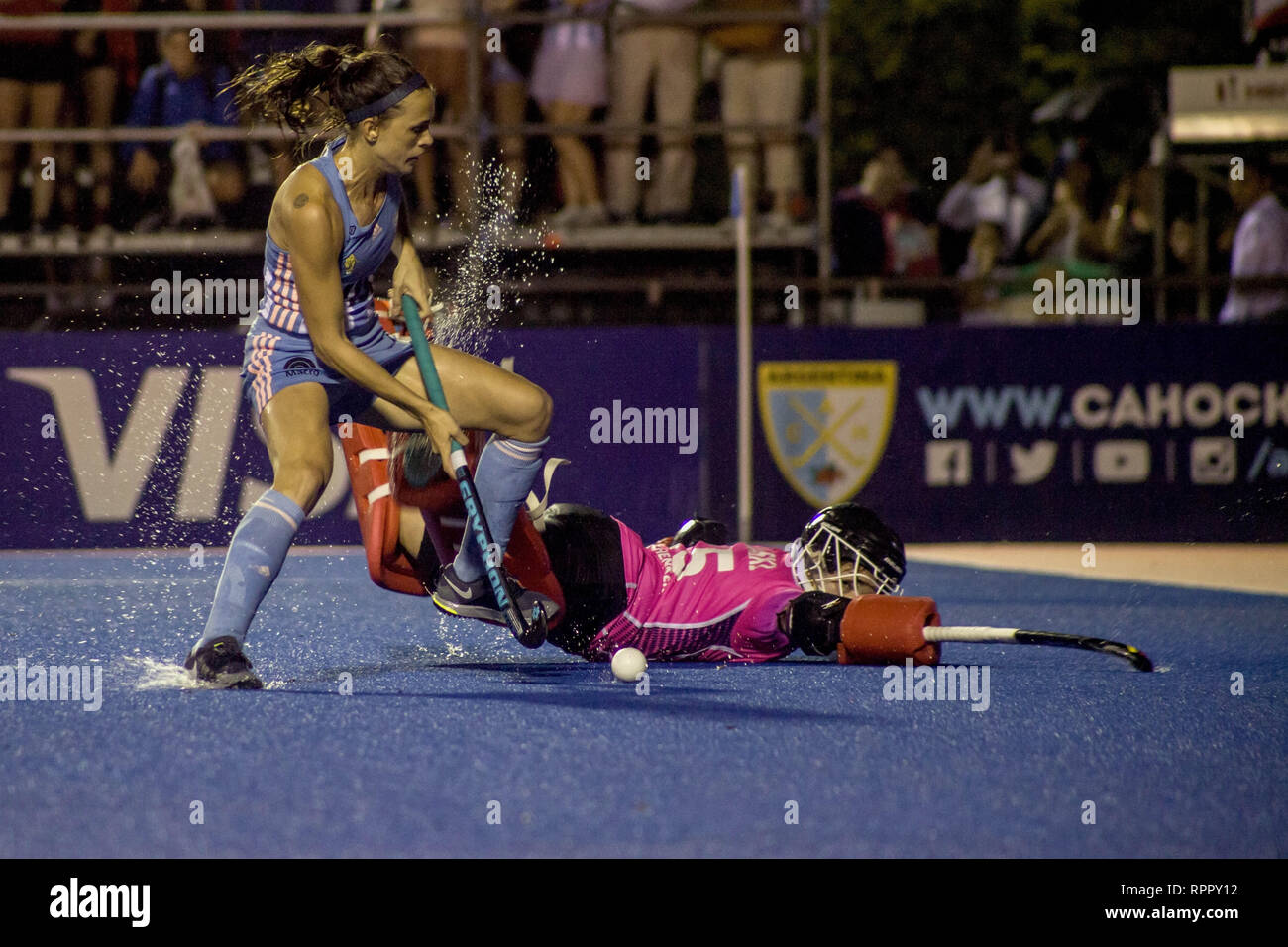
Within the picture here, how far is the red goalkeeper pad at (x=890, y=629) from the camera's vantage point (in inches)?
191

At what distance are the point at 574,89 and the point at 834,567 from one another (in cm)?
531

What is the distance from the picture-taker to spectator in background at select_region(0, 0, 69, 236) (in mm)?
9680

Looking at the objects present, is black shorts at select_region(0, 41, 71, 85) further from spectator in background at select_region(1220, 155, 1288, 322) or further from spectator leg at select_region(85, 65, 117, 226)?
spectator in background at select_region(1220, 155, 1288, 322)

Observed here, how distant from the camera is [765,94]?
32.4ft

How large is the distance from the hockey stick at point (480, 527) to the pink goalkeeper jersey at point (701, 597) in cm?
32

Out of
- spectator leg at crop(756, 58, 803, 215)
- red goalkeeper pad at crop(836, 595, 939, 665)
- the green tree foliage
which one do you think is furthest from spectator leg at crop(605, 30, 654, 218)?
the green tree foliage

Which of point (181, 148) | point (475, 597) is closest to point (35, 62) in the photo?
point (181, 148)

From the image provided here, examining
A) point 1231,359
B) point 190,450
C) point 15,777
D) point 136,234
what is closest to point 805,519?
point 1231,359

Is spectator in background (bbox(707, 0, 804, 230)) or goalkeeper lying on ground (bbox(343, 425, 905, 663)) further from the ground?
spectator in background (bbox(707, 0, 804, 230))

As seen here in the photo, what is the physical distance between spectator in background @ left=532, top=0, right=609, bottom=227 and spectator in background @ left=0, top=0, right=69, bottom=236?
2.81 meters

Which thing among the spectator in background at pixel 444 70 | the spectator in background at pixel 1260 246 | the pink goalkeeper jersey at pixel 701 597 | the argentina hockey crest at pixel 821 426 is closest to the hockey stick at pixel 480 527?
the pink goalkeeper jersey at pixel 701 597

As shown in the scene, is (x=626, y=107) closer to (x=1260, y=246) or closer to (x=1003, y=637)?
(x=1260, y=246)

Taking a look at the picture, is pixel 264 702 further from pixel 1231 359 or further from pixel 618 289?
pixel 1231 359
